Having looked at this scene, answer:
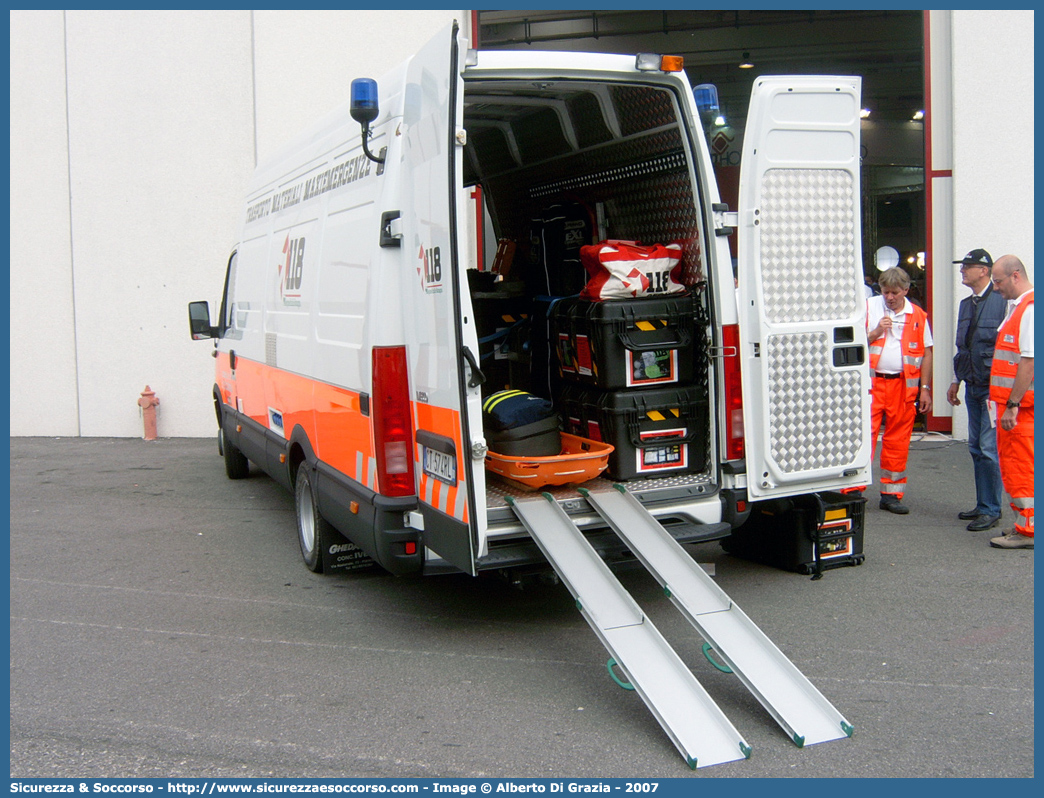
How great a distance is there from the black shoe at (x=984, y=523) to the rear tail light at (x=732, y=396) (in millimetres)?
2408

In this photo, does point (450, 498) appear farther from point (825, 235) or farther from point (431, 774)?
point (825, 235)

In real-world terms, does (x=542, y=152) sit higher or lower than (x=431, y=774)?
higher

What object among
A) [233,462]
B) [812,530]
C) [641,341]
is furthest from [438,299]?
[233,462]

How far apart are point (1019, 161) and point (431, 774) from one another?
896cm

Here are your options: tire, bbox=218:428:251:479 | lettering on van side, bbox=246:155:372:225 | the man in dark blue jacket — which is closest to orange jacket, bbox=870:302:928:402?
the man in dark blue jacket

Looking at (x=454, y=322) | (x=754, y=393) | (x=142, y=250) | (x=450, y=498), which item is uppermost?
(x=142, y=250)

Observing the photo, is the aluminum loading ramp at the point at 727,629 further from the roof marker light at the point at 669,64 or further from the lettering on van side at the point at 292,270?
the lettering on van side at the point at 292,270

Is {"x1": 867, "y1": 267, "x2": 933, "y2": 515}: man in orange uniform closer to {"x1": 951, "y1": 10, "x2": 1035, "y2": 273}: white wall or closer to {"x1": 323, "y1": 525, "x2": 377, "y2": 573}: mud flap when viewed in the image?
{"x1": 951, "y1": 10, "x2": 1035, "y2": 273}: white wall

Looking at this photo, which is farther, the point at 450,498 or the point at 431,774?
the point at 450,498

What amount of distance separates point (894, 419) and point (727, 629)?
3.65m

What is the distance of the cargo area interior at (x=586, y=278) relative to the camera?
211 inches

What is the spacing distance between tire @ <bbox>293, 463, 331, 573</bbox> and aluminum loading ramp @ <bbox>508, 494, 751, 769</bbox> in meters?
1.48

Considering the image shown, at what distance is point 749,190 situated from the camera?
4965 mm

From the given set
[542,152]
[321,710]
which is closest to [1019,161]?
[542,152]
